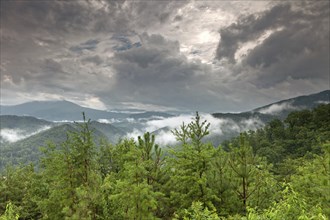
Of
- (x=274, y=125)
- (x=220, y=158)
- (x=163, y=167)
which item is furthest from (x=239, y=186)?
(x=274, y=125)

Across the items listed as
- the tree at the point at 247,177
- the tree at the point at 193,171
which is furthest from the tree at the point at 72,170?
the tree at the point at 247,177

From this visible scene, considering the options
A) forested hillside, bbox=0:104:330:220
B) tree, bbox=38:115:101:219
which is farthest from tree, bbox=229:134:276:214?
tree, bbox=38:115:101:219

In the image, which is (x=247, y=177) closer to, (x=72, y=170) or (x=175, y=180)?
(x=175, y=180)

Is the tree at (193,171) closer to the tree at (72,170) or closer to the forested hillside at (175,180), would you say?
the forested hillside at (175,180)

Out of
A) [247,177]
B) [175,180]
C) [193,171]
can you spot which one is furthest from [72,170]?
[247,177]

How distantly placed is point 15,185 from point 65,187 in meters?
41.8

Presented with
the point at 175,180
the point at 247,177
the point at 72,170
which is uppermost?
the point at 72,170

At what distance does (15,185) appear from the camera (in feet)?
175

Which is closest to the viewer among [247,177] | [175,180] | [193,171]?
[247,177]

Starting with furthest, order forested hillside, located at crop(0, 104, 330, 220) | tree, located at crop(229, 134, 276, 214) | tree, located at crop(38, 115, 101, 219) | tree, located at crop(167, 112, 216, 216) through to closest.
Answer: tree, located at crop(167, 112, 216, 216), tree, located at crop(229, 134, 276, 214), tree, located at crop(38, 115, 101, 219), forested hillside, located at crop(0, 104, 330, 220)

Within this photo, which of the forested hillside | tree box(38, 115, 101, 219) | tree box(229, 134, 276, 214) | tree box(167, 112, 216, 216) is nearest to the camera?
the forested hillside

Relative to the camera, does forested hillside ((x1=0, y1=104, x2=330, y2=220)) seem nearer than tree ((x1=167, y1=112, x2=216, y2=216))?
Yes

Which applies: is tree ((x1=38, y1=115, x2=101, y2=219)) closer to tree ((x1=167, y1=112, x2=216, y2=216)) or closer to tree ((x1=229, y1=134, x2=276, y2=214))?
tree ((x1=167, y1=112, x2=216, y2=216))

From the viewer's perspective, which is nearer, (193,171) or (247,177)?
(247,177)
